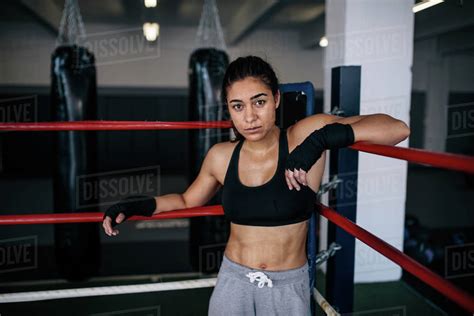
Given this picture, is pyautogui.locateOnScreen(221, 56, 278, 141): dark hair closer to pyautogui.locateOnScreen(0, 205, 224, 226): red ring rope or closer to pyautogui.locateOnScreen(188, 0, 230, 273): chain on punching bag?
pyautogui.locateOnScreen(0, 205, 224, 226): red ring rope

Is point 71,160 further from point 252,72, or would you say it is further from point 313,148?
point 313,148

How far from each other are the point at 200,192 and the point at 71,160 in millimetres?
1926

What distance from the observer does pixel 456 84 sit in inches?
387

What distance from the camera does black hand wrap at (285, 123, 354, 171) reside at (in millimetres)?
1108

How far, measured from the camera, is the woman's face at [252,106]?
1.27 metres

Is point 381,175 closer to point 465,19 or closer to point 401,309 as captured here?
point 401,309

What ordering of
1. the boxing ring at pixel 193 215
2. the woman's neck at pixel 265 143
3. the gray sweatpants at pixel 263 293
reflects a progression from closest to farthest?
1. the boxing ring at pixel 193 215
2. the gray sweatpants at pixel 263 293
3. the woman's neck at pixel 265 143

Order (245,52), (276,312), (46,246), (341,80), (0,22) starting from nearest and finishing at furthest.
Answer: (276,312) < (341,80) < (46,246) < (0,22) < (245,52)

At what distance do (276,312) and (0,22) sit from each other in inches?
338

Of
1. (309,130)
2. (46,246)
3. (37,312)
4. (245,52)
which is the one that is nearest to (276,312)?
(309,130)

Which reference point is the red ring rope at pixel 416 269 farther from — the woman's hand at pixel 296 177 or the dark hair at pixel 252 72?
the dark hair at pixel 252 72

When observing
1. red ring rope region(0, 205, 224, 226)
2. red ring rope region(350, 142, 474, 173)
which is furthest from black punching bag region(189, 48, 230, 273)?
red ring rope region(350, 142, 474, 173)

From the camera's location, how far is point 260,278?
1271 millimetres

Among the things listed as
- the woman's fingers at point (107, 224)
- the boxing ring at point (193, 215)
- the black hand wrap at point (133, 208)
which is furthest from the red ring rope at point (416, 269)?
the woman's fingers at point (107, 224)
